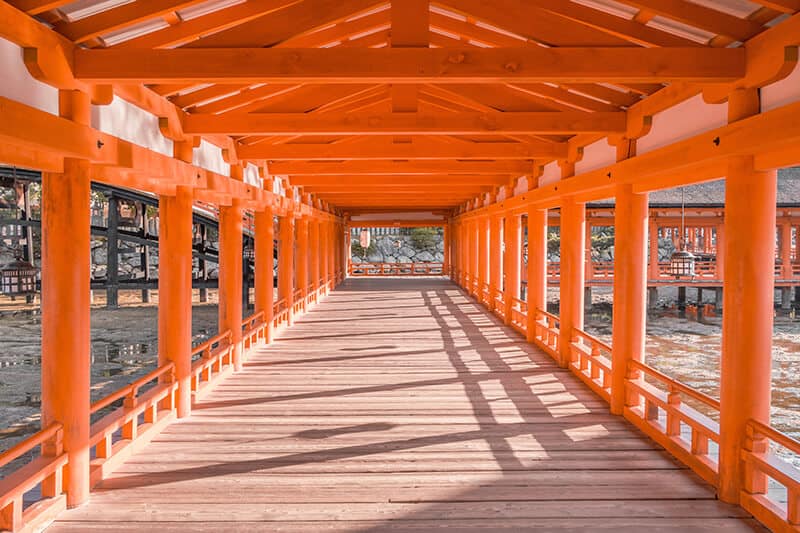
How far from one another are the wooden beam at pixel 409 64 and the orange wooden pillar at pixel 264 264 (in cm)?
672

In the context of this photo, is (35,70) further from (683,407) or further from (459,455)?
(683,407)

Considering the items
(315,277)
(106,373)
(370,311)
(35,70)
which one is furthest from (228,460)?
(315,277)

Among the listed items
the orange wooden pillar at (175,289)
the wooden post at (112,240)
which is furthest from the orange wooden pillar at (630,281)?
the wooden post at (112,240)

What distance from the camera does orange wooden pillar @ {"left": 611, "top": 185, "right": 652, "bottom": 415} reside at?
647 centimetres

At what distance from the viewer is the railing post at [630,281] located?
21.2 feet

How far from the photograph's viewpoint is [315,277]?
17.7 m

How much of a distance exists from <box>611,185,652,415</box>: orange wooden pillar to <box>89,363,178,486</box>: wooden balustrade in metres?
4.67

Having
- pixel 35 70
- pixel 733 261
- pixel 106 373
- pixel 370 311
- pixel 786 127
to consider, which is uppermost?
pixel 35 70

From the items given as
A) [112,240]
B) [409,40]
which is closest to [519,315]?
[409,40]

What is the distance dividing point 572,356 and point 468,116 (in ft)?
13.3

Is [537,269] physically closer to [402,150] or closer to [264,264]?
[402,150]

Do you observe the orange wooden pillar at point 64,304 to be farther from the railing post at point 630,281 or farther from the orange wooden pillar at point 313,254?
the orange wooden pillar at point 313,254

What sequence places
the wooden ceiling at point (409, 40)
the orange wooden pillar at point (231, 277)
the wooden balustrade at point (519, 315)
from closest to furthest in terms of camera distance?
the wooden ceiling at point (409, 40) → the orange wooden pillar at point (231, 277) → the wooden balustrade at point (519, 315)

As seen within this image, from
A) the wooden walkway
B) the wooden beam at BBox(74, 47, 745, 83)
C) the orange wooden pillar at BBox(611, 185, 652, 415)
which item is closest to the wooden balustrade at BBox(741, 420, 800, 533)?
the wooden walkway
